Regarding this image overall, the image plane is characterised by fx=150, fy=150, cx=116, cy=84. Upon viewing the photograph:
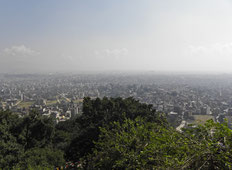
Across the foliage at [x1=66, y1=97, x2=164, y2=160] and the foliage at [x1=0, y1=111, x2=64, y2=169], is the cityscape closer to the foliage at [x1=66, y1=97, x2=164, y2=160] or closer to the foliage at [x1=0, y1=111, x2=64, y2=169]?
the foliage at [x1=0, y1=111, x2=64, y2=169]

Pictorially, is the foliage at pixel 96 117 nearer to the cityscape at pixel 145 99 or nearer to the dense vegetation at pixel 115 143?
the dense vegetation at pixel 115 143

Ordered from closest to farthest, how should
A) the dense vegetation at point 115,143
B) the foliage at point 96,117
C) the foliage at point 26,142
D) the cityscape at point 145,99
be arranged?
A: the dense vegetation at point 115,143 < the foliage at point 26,142 < the foliage at point 96,117 < the cityscape at point 145,99

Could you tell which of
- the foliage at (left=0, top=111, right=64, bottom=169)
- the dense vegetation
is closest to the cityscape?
the dense vegetation

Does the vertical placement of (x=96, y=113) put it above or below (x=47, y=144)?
above

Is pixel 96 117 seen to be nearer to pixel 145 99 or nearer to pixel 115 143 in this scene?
pixel 115 143

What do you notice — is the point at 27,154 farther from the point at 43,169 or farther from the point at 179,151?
the point at 179,151

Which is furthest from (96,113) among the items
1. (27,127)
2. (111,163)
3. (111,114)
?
(111,163)

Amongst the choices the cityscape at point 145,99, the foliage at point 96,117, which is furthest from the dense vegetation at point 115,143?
the cityscape at point 145,99

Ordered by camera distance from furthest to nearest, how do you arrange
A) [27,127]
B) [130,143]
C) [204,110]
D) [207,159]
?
[204,110] → [27,127] → [130,143] → [207,159]
